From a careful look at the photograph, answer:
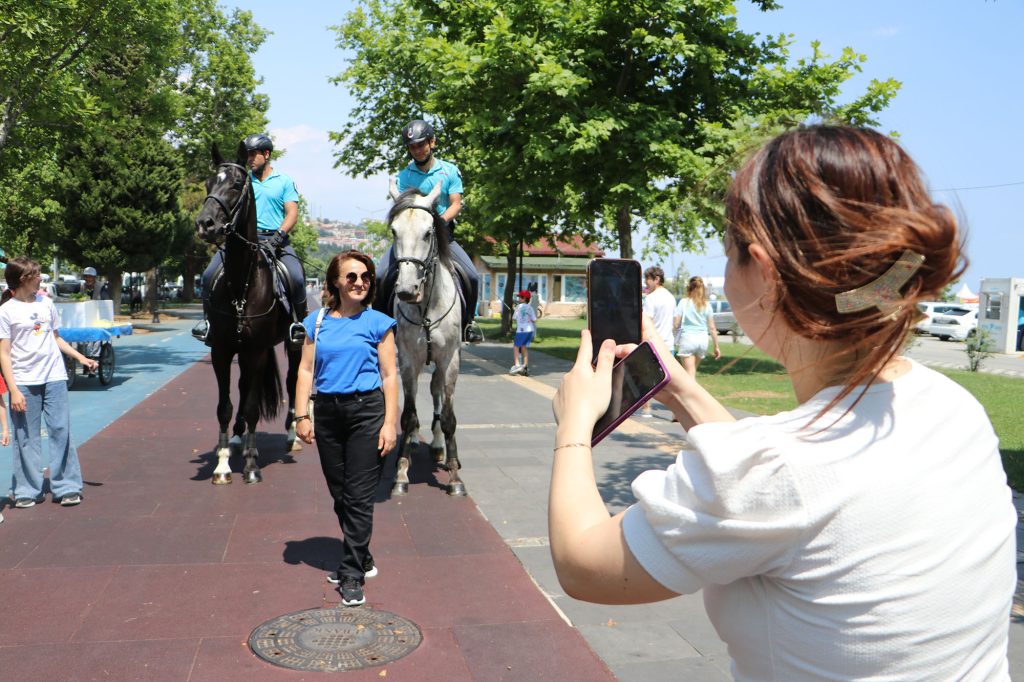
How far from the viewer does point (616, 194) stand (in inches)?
719

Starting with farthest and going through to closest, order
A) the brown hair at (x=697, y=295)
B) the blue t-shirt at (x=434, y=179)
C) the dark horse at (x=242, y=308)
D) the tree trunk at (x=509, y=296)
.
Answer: the tree trunk at (x=509, y=296)
the brown hair at (x=697, y=295)
the blue t-shirt at (x=434, y=179)
the dark horse at (x=242, y=308)

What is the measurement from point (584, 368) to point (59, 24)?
52.8 ft

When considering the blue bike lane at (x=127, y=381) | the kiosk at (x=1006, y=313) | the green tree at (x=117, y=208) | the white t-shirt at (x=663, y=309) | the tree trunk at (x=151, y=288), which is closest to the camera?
the blue bike lane at (x=127, y=381)

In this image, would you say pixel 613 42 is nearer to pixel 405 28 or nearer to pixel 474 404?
pixel 474 404

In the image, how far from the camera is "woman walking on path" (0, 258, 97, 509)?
22.9 ft

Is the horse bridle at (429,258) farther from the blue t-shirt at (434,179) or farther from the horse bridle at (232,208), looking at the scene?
the horse bridle at (232,208)

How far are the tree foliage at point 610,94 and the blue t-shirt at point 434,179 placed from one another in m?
9.28

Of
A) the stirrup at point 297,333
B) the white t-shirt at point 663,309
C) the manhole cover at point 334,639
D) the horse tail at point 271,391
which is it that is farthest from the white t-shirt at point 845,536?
the white t-shirt at point 663,309

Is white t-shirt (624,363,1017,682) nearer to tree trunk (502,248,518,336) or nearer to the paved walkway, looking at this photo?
the paved walkway

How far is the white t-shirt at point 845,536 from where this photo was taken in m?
1.09

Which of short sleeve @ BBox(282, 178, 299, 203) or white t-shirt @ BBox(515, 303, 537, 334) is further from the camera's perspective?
white t-shirt @ BBox(515, 303, 537, 334)

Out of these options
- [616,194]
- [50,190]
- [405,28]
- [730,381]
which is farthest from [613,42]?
[50,190]

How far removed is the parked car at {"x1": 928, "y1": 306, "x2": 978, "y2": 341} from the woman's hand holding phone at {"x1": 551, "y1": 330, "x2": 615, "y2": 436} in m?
42.2

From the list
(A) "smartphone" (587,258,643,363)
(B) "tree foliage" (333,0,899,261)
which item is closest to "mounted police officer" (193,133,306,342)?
(A) "smartphone" (587,258,643,363)
